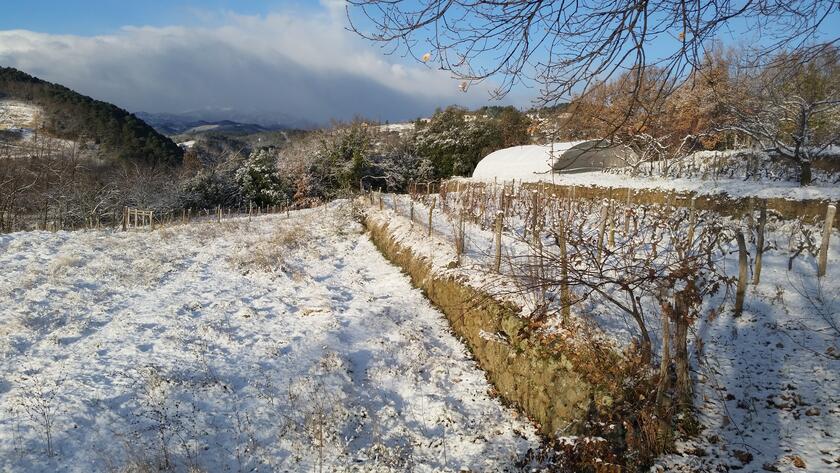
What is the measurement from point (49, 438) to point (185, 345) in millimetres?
2473

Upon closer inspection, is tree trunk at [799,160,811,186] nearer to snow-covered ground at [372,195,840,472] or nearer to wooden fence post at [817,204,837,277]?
snow-covered ground at [372,195,840,472]

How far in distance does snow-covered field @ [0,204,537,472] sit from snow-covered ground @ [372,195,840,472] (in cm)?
176

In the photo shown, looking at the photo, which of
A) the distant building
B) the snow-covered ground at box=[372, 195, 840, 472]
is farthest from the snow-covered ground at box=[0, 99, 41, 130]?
the snow-covered ground at box=[372, 195, 840, 472]

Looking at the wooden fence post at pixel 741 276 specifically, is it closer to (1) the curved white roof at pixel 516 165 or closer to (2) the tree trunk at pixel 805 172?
(2) the tree trunk at pixel 805 172

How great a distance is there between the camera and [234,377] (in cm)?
587

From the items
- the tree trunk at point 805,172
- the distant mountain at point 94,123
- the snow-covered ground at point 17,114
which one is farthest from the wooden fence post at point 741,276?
the snow-covered ground at point 17,114

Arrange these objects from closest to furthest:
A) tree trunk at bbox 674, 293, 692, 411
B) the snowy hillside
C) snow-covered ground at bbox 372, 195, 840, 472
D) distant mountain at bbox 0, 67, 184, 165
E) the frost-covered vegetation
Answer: tree trunk at bbox 674, 293, 692, 411 < snow-covered ground at bbox 372, 195, 840, 472 < the frost-covered vegetation < distant mountain at bbox 0, 67, 184, 165 < the snowy hillside

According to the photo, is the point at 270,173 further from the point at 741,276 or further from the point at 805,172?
the point at 741,276

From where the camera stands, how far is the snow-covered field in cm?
438

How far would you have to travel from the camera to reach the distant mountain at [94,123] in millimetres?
41031

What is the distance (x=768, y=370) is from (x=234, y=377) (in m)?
7.06

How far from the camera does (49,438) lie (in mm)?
4238

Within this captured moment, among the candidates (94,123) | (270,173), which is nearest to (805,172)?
(270,173)

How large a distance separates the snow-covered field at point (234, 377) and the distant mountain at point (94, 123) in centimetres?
3627
